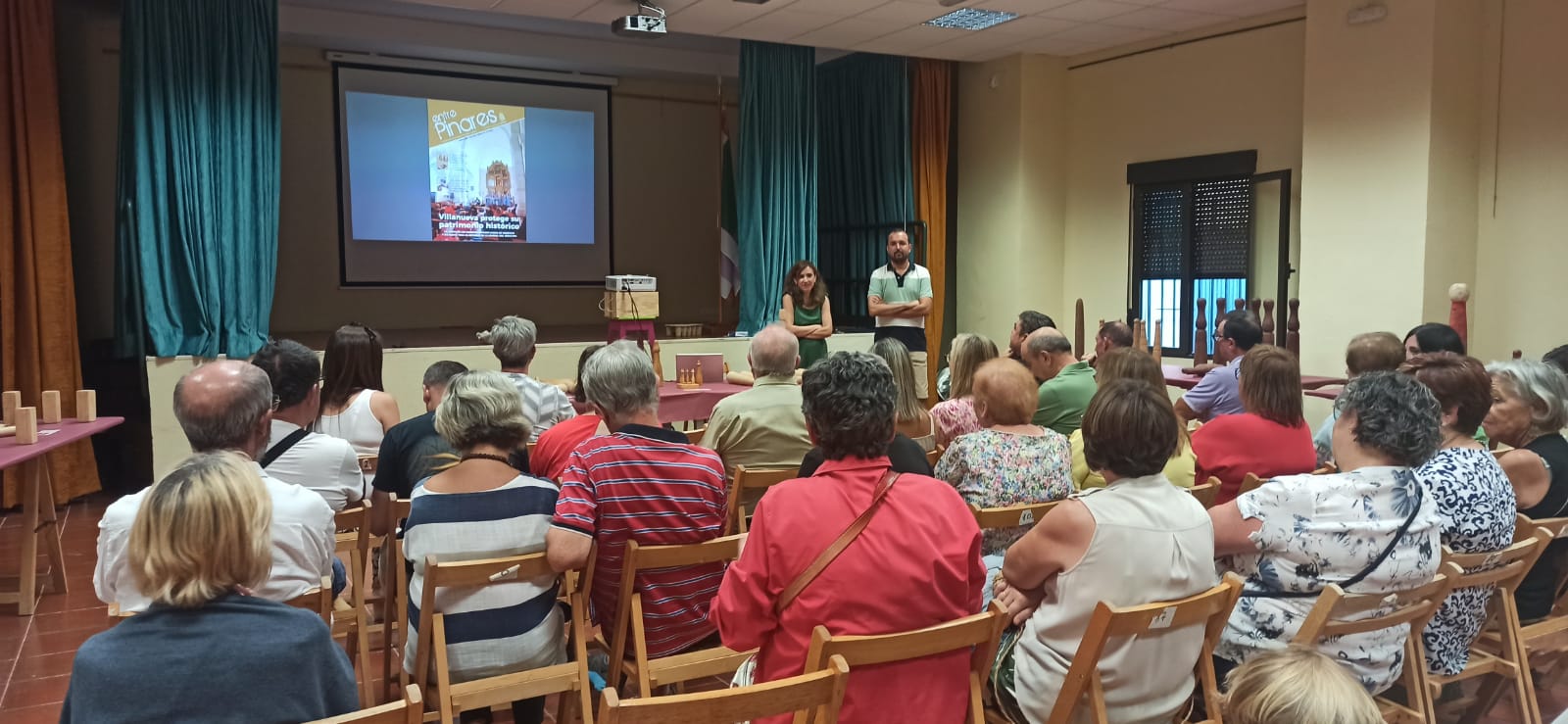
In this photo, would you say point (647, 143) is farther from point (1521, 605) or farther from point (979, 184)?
point (1521, 605)

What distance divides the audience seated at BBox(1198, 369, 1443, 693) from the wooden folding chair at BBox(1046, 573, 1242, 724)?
0.82 ft

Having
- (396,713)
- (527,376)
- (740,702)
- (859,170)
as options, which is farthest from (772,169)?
(396,713)

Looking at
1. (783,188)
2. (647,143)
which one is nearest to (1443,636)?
(783,188)

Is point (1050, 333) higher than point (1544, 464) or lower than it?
higher

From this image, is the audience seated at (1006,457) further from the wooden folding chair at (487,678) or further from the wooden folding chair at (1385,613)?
the wooden folding chair at (487,678)

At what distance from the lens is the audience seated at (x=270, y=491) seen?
2.07 m

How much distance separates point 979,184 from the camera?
863cm

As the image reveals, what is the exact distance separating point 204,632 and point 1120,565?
4.97ft

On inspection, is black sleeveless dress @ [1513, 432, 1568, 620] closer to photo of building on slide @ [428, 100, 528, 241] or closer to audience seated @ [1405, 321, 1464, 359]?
audience seated @ [1405, 321, 1464, 359]

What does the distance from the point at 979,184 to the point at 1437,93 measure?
3438 millimetres

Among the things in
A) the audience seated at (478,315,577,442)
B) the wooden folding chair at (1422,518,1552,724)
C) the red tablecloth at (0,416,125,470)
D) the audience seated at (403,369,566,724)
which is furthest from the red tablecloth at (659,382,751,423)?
the wooden folding chair at (1422,518,1552,724)

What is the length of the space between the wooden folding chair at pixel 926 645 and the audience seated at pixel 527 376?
215 cm

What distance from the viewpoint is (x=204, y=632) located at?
56.9 inches

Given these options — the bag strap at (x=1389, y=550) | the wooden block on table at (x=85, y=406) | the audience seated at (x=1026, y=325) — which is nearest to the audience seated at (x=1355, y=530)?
the bag strap at (x=1389, y=550)
